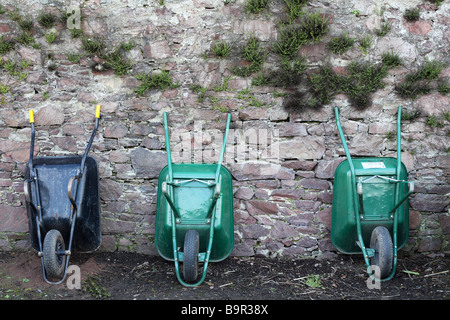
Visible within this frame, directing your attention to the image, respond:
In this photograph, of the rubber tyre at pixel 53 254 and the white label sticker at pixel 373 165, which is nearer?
the rubber tyre at pixel 53 254

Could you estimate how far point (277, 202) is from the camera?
124 inches

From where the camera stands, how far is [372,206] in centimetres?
282

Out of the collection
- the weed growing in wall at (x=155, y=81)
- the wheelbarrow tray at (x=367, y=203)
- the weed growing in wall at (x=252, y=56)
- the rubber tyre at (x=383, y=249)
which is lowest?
the rubber tyre at (x=383, y=249)

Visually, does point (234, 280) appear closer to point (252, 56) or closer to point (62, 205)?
point (62, 205)

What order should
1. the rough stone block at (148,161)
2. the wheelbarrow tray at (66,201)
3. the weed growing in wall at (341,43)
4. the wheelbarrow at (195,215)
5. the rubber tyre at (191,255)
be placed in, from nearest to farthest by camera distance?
the rubber tyre at (191,255), the wheelbarrow at (195,215), the wheelbarrow tray at (66,201), the weed growing in wall at (341,43), the rough stone block at (148,161)

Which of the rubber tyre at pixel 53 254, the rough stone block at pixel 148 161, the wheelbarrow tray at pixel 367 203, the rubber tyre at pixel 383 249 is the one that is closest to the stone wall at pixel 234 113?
the rough stone block at pixel 148 161

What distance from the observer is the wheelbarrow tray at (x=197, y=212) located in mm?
2779

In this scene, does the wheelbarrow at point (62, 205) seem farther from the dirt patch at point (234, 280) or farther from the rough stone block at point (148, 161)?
the rough stone block at point (148, 161)

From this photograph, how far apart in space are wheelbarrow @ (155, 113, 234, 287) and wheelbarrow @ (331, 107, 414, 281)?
0.90m

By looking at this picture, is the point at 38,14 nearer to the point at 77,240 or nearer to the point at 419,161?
the point at 77,240

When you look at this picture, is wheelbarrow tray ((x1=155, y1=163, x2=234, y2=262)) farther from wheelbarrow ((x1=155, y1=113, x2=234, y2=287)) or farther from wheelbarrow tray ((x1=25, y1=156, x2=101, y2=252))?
wheelbarrow tray ((x1=25, y1=156, x2=101, y2=252))

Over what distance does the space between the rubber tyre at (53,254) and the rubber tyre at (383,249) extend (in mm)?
2295

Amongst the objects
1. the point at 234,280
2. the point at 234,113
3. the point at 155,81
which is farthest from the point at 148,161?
the point at 234,280

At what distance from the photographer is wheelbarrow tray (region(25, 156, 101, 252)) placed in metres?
2.81
